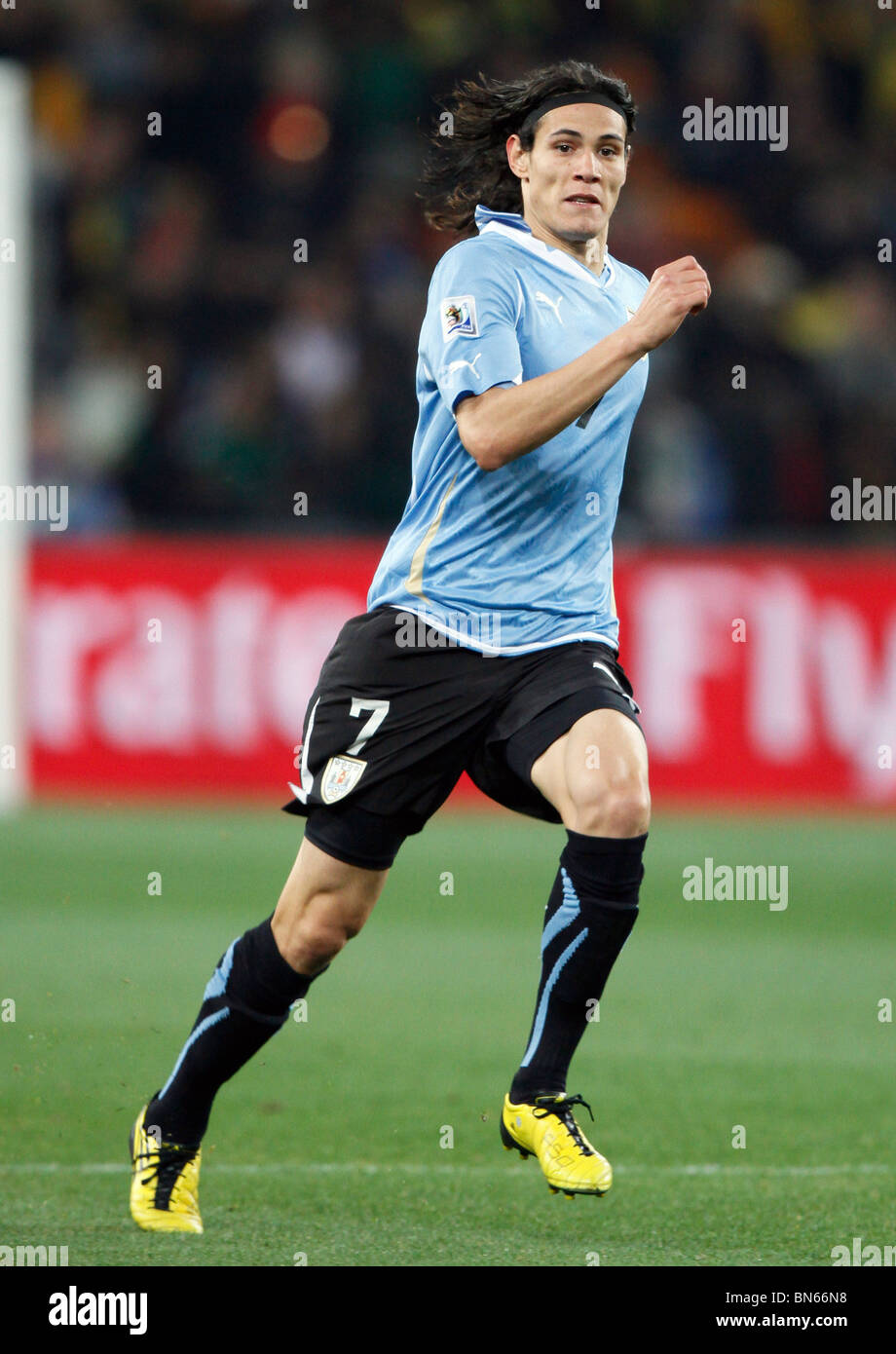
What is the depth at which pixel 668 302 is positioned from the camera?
160 inches

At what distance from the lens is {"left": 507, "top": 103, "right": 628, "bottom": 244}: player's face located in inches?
175

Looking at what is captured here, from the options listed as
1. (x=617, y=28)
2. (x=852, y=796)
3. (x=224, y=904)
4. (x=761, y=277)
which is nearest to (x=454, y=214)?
(x=224, y=904)

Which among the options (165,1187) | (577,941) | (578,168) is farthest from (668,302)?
(165,1187)

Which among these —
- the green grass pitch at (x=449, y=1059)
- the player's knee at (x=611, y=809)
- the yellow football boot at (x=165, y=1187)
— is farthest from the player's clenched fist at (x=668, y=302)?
the yellow football boot at (x=165, y=1187)

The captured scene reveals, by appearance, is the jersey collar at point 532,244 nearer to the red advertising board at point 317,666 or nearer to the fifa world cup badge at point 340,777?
the fifa world cup badge at point 340,777

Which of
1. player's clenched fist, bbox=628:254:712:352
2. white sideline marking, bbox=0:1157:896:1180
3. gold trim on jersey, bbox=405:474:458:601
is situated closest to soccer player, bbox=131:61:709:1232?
gold trim on jersey, bbox=405:474:458:601

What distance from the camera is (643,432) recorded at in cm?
1347

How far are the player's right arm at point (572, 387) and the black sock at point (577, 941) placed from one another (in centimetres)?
79

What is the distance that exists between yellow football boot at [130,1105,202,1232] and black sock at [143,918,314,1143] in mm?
40

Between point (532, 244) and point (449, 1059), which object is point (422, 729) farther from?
point (449, 1059)

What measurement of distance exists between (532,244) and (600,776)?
47.1 inches

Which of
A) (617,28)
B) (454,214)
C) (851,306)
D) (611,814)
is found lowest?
(611,814)

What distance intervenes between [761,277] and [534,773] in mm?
10582

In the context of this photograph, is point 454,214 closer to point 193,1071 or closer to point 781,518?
point 193,1071
